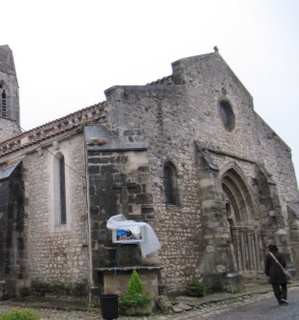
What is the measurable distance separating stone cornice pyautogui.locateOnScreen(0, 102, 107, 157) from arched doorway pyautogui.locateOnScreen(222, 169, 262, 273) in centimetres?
574

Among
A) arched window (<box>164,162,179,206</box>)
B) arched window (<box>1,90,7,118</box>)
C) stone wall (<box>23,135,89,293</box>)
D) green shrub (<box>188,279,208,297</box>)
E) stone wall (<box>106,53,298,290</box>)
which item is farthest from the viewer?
arched window (<box>1,90,7,118</box>)

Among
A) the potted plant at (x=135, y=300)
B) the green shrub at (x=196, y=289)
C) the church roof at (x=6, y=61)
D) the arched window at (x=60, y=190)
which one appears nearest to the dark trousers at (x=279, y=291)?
the green shrub at (x=196, y=289)

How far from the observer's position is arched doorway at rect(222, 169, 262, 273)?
17.3 m

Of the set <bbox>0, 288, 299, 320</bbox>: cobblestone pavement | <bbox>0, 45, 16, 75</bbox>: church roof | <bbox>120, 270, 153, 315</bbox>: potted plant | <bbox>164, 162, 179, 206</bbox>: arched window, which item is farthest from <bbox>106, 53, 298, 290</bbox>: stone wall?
<bbox>0, 45, 16, 75</bbox>: church roof

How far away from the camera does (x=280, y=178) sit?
21578 mm

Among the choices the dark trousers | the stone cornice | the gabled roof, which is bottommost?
the dark trousers

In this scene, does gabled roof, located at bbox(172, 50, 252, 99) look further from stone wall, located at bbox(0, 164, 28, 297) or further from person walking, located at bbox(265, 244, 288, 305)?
person walking, located at bbox(265, 244, 288, 305)

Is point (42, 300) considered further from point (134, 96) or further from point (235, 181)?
point (235, 181)

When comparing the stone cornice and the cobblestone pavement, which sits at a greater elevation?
the stone cornice

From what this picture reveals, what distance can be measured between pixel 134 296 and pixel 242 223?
8736 mm

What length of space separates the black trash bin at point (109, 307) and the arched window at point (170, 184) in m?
5.18

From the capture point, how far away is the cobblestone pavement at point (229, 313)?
940 centimetres

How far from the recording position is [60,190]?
1465 cm

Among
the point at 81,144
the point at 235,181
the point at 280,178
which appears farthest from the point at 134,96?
the point at 280,178
